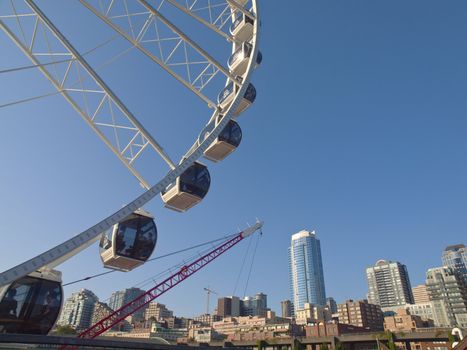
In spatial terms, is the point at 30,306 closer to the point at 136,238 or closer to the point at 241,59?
the point at 136,238

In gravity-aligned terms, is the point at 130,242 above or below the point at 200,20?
below

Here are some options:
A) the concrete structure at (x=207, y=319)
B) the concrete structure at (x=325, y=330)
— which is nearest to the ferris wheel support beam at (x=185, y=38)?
the concrete structure at (x=325, y=330)

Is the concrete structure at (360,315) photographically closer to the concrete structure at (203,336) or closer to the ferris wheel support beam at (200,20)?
the concrete structure at (203,336)

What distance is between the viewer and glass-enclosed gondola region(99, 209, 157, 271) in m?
16.5

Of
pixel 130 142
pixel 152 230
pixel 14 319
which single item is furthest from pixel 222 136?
pixel 14 319

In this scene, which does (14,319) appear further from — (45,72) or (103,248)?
(45,72)

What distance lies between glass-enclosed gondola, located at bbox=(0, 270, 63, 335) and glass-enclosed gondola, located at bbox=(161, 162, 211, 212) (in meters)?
6.78

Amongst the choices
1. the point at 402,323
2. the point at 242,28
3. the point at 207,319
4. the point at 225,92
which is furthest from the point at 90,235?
the point at 207,319

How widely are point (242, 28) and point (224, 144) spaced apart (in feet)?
26.0

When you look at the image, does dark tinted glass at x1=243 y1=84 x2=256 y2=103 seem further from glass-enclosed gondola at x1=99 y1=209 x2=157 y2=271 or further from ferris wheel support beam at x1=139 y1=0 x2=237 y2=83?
glass-enclosed gondola at x1=99 y1=209 x2=157 y2=271

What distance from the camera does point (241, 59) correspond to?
77.9 ft

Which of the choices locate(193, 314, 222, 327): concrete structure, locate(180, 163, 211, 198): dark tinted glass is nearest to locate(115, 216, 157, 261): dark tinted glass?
locate(180, 163, 211, 198): dark tinted glass

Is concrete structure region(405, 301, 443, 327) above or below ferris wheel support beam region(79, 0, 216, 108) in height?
above

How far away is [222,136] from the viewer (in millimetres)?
21547
